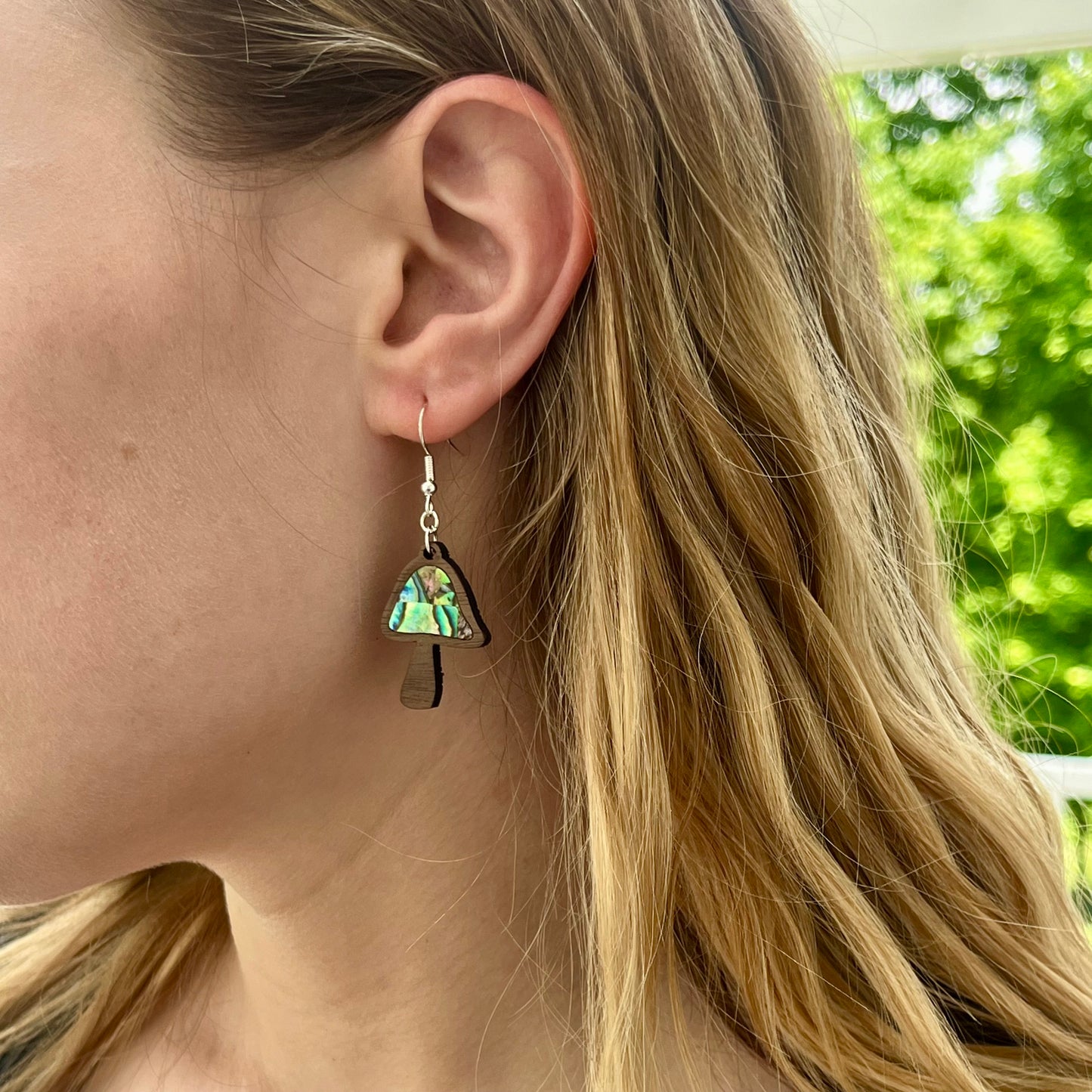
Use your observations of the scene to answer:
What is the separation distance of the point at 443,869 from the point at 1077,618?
3.67m

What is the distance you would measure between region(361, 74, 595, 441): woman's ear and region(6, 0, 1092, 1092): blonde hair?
3 centimetres

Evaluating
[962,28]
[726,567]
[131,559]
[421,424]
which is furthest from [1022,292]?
[131,559]

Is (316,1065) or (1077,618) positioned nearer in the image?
(316,1065)

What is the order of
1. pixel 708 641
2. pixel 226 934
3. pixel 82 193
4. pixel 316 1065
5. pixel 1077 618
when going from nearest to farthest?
pixel 82 193, pixel 708 641, pixel 316 1065, pixel 226 934, pixel 1077 618

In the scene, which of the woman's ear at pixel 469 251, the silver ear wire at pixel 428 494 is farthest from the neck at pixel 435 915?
the woman's ear at pixel 469 251

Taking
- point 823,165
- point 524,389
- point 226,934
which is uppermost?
point 823,165

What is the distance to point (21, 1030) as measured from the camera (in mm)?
1202

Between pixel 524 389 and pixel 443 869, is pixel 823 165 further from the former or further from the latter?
pixel 443 869

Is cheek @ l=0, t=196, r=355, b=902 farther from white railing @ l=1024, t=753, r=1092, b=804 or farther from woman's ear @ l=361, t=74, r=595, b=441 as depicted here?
white railing @ l=1024, t=753, r=1092, b=804

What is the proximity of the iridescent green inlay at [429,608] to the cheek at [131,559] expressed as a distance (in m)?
0.06

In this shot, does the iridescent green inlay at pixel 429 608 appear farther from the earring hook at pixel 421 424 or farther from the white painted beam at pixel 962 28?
the white painted beam at pixel 962 28

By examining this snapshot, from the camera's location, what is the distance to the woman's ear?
2.52ft

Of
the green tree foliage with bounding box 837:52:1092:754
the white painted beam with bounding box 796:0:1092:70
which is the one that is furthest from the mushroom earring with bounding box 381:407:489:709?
the green tree foliage with bounding box 837:52:1092:754

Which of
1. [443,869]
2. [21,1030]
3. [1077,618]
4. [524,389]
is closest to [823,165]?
[524,389]
